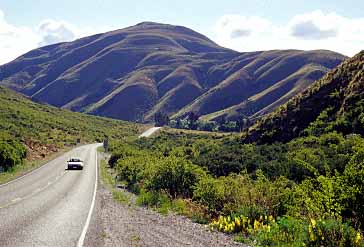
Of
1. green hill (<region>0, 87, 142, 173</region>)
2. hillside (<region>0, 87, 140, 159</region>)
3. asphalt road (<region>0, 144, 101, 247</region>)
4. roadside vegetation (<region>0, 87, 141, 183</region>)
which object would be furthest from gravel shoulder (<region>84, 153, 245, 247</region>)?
hillside (<region>0, 87, 140, 159</region>)

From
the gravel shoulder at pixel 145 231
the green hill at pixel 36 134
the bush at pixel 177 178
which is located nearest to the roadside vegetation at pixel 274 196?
the bush at pixel 177 178

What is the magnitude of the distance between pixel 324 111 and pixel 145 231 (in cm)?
3069

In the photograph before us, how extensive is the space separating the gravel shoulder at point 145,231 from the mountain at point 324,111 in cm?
2183

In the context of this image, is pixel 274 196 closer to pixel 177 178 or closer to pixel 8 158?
pixel 177 178

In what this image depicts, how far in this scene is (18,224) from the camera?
13898 millimetres

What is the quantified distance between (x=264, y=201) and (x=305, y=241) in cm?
563

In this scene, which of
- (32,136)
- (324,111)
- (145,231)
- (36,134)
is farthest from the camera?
(36,134)

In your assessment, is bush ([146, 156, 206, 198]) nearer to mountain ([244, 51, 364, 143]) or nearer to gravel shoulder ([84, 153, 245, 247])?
gravel shoulder ([84, 153, 245, 247])

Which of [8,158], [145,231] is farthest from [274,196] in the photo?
[8,158]

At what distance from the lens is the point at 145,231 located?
13.3m

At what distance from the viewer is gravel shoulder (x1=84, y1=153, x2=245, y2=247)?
1149cm

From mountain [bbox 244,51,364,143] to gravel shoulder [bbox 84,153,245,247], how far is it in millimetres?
21828

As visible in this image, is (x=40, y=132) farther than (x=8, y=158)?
Yes

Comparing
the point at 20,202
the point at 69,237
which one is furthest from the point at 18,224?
the point at 20,202
